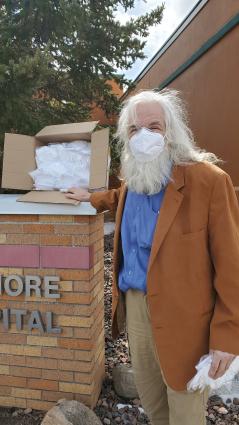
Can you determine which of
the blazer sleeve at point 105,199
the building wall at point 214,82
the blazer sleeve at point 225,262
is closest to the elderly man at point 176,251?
the blazer sleeve at point 225,262

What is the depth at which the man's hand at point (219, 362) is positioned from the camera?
66.7 inches

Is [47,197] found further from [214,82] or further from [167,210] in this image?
[214,82]

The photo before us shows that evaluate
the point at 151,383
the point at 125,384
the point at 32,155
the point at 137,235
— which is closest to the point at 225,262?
the point at 137,235

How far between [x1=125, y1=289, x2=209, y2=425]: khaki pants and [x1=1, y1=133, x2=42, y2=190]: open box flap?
1090mm

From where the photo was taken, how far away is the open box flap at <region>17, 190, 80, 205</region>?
8.05 ft

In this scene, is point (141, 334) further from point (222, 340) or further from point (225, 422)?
point (225, 422)

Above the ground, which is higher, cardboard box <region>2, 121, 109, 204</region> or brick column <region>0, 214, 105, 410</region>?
cardboard box <region>2, 121, 109, 204</region>

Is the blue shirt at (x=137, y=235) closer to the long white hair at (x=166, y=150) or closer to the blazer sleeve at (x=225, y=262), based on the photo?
the long white hair at (x=166, y=150)

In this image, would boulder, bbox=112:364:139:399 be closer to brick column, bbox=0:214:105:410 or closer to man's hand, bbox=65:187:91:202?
brick column, bbox=0:214:105:410

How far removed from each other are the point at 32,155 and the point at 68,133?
283mm

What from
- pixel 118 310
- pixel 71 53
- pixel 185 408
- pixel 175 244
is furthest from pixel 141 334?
pixel 71 53

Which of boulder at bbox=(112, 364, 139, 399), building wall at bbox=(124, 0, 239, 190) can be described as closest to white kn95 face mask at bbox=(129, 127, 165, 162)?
boulder at bbox=(112, 364, 139, 399)

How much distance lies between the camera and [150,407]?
7.15ft

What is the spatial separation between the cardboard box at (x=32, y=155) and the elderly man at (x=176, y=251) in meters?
0.45
